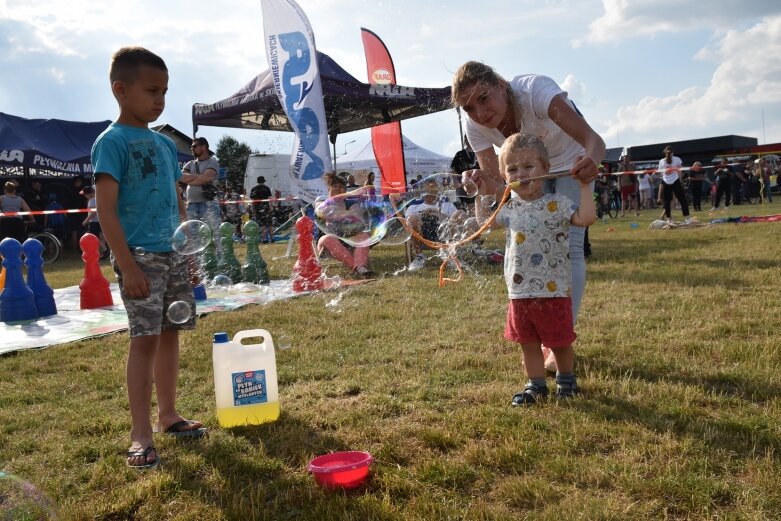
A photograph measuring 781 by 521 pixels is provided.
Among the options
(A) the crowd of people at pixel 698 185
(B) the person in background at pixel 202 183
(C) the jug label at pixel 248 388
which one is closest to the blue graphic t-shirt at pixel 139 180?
(C) the jug label at pixel 248 388

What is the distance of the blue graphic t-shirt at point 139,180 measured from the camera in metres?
2.79

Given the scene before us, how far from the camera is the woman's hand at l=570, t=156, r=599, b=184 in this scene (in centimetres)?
287

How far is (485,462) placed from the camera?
2473mm

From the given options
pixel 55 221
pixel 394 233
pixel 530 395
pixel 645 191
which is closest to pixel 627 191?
pixel 645 191

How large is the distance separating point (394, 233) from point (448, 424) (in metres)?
2.58

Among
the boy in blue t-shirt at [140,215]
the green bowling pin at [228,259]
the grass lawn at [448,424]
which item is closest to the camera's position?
the grass lawn at [448,424]

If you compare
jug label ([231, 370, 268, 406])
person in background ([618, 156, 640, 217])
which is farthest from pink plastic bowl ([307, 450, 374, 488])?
person in background ([618, 156, 640, 217])

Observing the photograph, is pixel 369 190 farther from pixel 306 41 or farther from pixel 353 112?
pixel 353 112

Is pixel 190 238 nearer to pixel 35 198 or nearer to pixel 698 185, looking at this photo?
pixel 35 198

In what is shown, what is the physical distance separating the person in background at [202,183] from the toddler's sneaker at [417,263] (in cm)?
264

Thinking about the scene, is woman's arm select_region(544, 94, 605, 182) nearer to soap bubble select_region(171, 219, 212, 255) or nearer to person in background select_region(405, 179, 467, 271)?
person in background select_region(405, 179, 467, 271)

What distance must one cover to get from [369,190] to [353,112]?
31.9 ft

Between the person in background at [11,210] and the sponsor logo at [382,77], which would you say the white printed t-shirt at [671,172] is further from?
the person in background at [11,210]

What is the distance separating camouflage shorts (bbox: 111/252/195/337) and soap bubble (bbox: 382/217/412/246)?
2234 mm
